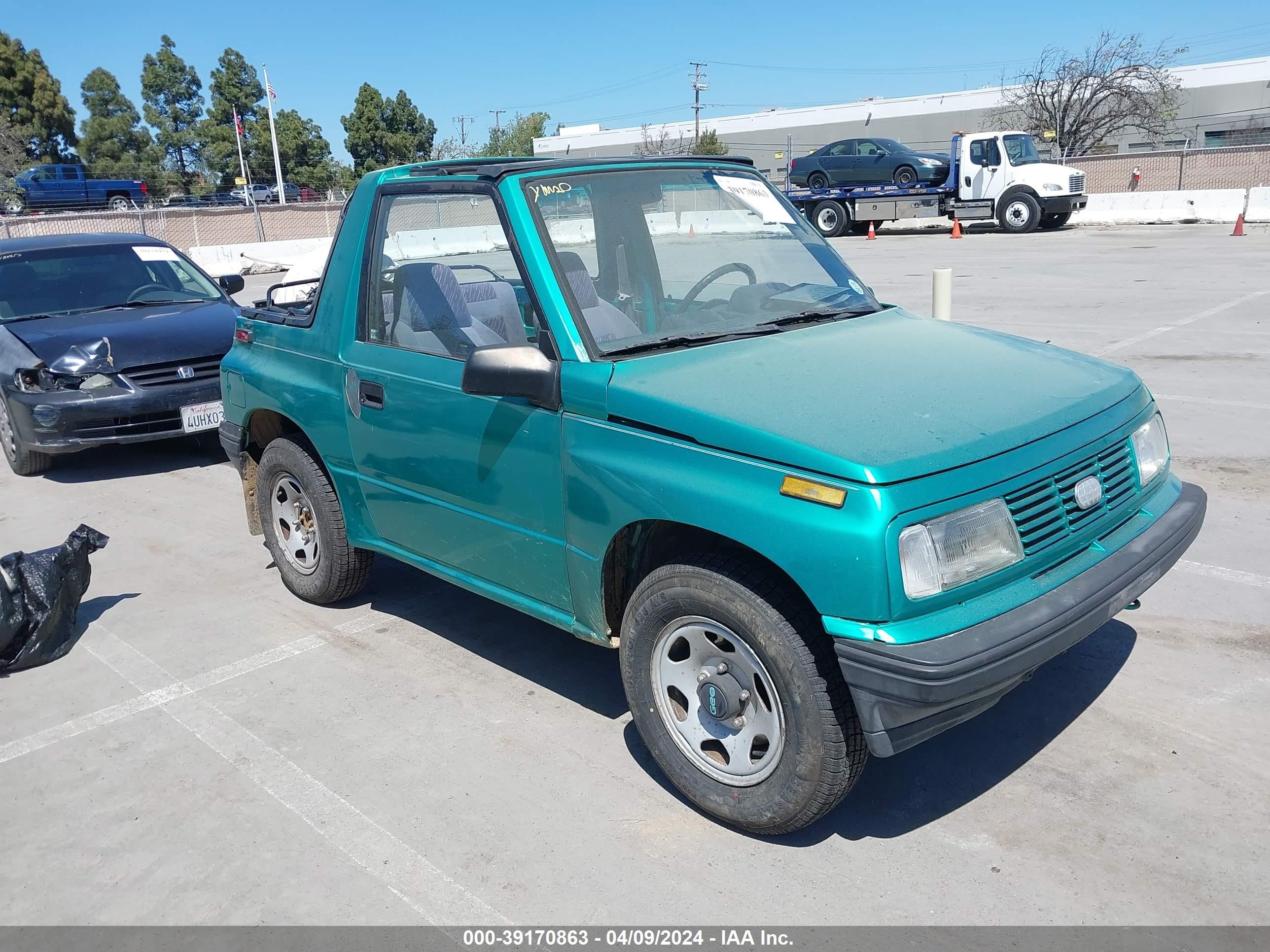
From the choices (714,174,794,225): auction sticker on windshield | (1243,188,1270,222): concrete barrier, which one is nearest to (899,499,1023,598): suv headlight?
(714,174,794,225): auction sticker on windshield

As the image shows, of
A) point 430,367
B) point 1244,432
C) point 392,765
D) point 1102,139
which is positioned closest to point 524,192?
point 430,367

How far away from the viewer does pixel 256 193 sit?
61.0 m

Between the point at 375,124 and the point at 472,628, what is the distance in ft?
216

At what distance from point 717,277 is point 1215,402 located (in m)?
5.80

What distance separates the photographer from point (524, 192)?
3.68 meters

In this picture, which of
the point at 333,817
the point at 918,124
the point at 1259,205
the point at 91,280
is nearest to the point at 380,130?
the point at 918,124

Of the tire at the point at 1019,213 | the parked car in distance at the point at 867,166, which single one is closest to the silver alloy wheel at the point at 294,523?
the tire at the point at 1019,213

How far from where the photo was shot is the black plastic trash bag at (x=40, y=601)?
4570 mm

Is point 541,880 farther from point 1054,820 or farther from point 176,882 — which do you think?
point 1054,820

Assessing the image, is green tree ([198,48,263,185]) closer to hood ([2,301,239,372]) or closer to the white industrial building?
the white industrial building

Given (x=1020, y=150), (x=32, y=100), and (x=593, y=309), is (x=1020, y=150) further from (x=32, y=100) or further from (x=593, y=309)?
(x=32, y=100)

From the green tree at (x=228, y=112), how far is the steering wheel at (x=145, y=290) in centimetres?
7021

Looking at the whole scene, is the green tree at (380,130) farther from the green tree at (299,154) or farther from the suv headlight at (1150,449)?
the suv headlight at (1150,449)

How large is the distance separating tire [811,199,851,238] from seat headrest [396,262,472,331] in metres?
27.3
